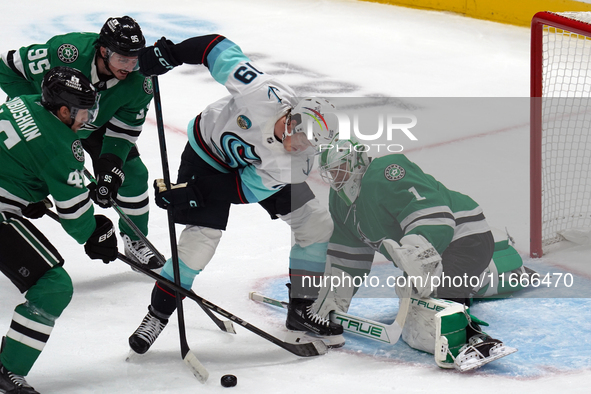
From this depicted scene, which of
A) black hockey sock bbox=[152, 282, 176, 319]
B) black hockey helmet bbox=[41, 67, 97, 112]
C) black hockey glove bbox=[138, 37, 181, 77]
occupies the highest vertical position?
black hockey glove bbox=[138, 37, 181, 77]

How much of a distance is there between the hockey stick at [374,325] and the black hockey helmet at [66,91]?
46.7 inches

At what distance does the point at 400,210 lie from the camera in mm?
2803

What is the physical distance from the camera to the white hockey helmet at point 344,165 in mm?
2746

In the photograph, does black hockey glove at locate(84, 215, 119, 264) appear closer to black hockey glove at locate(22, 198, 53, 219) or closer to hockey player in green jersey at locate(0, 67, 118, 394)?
hockey player in green jersey at locate(0, 67, 118, 394)

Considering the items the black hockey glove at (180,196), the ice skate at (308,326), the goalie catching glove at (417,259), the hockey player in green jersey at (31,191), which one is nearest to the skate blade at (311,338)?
the ice skate at (308,326)

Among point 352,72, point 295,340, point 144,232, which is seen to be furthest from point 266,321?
point 352,72

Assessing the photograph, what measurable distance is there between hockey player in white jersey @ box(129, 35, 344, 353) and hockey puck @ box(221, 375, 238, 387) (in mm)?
343

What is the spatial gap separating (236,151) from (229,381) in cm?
77

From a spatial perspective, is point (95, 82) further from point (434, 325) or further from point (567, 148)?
point (567, 148)

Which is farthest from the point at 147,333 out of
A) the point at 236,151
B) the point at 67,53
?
the point at 67,53

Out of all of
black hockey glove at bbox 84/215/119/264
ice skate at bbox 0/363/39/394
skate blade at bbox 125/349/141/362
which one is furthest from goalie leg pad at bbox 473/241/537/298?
ice skate at bbox 0/363/39/394

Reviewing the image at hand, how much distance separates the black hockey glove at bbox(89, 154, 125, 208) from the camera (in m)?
3.02

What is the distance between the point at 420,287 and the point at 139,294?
1.23 metres

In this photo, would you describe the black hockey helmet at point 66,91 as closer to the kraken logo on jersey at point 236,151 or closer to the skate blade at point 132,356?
the kraken logo on jersey at point 236,151
